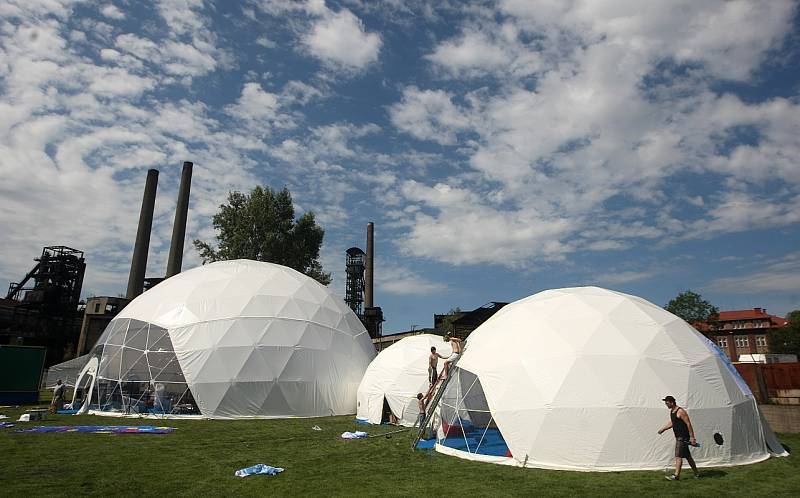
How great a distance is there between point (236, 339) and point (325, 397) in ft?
15.1

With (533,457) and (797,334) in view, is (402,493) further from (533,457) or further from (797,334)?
(797,334)

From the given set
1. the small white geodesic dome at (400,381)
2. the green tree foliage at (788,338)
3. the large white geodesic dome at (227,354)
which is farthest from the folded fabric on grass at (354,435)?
the green tree foliage at (788,338)

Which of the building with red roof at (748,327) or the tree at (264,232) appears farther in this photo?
the building with red roof at (748,327)

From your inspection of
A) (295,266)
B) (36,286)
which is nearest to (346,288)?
(295,266)

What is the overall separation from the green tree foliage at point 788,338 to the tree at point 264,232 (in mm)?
54682

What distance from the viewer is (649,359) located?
10.0 m

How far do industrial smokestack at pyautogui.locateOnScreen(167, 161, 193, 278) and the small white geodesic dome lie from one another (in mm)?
29456

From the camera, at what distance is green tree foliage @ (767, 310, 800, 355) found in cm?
5222

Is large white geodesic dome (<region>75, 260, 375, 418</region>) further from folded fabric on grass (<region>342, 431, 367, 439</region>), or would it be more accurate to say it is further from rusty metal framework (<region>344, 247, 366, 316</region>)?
rusty metal framework (<region>344, 247, 366, 316</region>)

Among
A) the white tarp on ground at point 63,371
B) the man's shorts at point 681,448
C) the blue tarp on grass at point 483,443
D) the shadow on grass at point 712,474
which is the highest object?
the white tarp on ground at point 63,371

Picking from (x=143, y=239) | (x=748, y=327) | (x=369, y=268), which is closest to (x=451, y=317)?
(x=369, y=268)

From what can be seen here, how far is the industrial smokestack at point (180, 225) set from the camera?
41.0m

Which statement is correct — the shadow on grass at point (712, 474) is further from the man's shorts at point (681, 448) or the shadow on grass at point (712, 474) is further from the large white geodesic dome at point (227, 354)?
the large white geodesic dome at point (227, 354)

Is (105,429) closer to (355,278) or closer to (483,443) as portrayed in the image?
(483,443)
